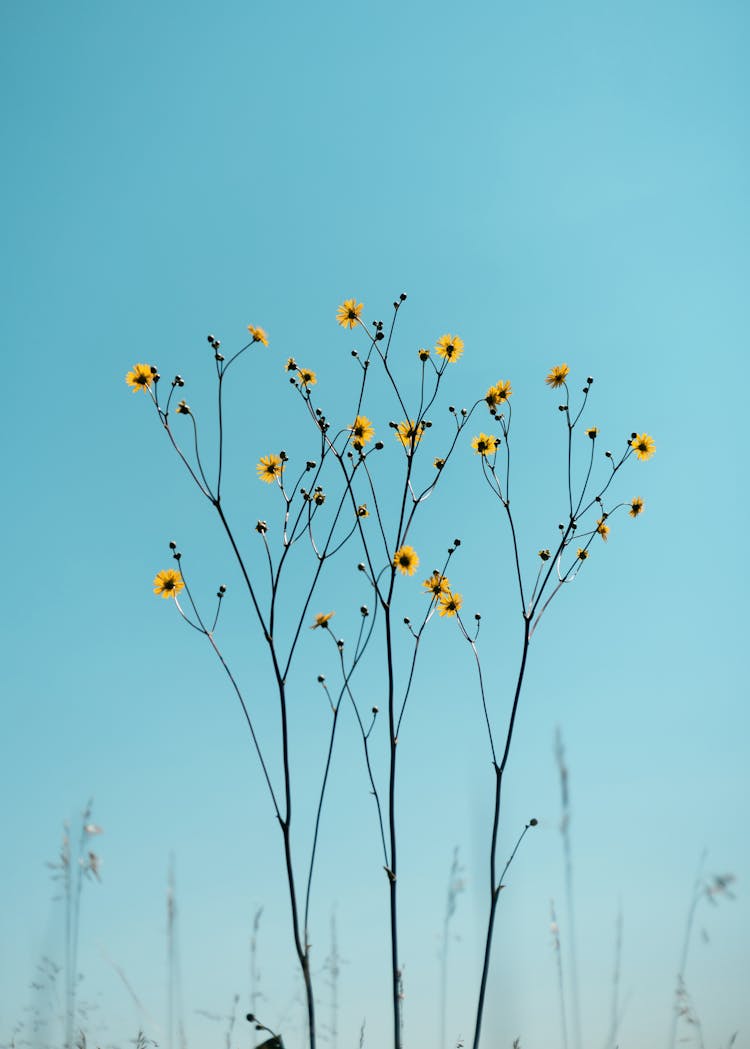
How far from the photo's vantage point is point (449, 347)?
3.40m

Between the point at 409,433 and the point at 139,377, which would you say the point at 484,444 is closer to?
the point at 409,433

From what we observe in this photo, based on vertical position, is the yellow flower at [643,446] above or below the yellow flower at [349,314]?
below

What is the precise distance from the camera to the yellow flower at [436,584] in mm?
3061

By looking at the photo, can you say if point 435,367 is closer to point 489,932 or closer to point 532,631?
point 532,631

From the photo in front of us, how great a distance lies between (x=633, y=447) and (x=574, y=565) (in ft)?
2.04

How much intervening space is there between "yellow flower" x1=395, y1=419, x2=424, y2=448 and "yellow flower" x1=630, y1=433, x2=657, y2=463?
0.96 meters

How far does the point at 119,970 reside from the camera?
9.05 feet

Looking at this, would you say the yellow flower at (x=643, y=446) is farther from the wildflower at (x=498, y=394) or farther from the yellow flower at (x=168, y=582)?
the yellow flower at (x=168, y=582)

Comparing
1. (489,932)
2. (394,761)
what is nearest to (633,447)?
(394,761)

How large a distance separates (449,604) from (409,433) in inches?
25.8

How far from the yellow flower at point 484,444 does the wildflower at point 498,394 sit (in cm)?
19


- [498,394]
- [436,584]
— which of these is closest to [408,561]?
[436,584]

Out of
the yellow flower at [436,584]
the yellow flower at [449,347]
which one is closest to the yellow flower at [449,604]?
the yellow flower at [436,584]

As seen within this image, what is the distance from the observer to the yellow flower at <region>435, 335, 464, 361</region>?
11.0ft
